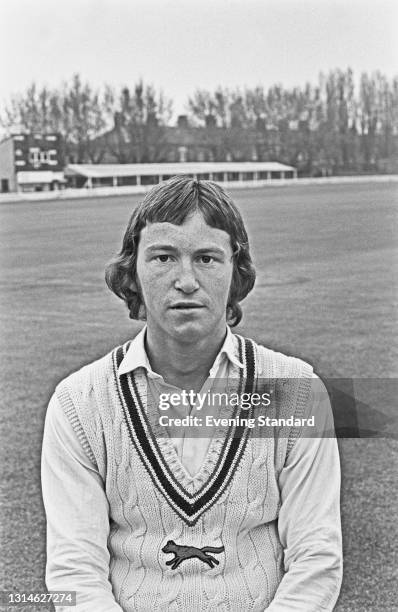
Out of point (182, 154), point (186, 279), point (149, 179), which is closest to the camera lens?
point (186, 279)

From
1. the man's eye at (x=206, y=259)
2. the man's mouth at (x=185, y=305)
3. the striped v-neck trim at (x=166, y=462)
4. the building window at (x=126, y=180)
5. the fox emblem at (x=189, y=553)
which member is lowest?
the fox emblem at (x=189, y=553)

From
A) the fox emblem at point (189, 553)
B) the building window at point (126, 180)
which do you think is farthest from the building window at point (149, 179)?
the fox emblem at point (189, 553)

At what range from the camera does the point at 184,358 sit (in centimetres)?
122

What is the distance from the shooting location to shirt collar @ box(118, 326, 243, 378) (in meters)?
1.21

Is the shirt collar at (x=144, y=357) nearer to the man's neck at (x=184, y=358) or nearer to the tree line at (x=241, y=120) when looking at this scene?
the man's neck at (x=184, y=358)

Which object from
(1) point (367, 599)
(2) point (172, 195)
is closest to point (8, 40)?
(2) point (172, 195)

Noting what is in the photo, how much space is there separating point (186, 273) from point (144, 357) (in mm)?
136


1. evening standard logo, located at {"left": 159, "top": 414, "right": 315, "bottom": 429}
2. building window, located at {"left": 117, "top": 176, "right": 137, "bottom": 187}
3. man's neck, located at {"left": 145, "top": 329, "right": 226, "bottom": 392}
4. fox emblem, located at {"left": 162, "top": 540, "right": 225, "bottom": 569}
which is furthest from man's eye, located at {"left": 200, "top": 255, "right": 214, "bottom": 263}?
building window, located at {"left": 117, "top": 176, "right": 137, "bottom": 187}

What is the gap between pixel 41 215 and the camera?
1.70 m

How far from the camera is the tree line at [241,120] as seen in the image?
1592 millimetres

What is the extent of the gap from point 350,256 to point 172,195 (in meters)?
0.61

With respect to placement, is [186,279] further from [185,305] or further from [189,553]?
[189,553]

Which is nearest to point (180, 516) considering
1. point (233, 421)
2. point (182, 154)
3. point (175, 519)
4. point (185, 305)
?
point (175, 519)

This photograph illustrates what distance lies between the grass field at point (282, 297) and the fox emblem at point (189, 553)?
47 cm
